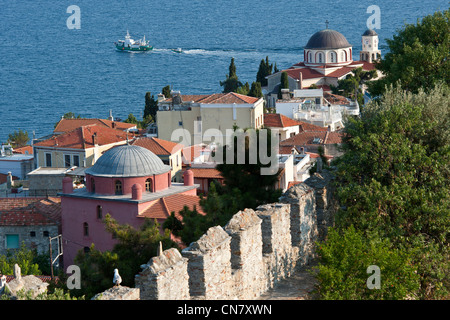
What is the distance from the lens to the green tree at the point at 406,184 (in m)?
12.3

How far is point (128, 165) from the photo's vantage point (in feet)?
91.7

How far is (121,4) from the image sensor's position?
189625 mm

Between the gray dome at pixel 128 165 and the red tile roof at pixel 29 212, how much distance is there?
2831 mm

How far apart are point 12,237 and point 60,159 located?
529 inches

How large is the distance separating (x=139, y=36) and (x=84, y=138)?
105 metres

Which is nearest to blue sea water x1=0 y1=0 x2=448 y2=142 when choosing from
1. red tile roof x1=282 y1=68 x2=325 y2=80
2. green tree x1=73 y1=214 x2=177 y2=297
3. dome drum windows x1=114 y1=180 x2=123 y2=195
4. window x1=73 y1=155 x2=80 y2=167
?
red tile roof x1=282 y1=68 x2=325 y2=80

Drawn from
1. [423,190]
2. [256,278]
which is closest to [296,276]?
[256,278]

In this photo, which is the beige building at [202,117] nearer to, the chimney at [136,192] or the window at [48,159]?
the window at [48,159]

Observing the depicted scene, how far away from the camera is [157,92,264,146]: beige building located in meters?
48.1

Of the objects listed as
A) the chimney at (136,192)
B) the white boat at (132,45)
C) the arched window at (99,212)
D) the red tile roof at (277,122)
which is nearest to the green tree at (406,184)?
the chimney at (136,192)

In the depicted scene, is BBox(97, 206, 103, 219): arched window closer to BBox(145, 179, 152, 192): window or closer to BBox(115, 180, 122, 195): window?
BBox(115, 180, 122, 195): window

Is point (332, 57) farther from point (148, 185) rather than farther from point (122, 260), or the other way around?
point (122, 260)

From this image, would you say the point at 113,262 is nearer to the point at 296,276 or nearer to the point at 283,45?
the point at 296,276

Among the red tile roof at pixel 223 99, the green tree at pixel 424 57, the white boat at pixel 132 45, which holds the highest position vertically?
the white boat at pixel 132 45
